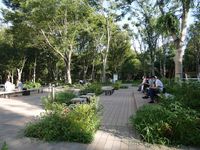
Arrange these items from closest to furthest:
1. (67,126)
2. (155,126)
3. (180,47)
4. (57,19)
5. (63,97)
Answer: (155,126) < (67,126) < (63,97) < (180,47) < (57,19)

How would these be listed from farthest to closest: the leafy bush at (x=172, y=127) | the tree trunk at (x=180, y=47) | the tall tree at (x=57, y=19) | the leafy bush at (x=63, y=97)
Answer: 1. the tall tree at (x=57, y=19)
2. the tree trunk at (x=180, y=47)
3. the leafy bush at (x=63, y=97)
4. the leafy bush at (x=172, y=127)

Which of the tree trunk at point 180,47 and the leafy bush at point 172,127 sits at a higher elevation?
the tree trunk at point 180,47

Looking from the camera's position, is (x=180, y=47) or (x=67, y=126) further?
(x=180, y=47)

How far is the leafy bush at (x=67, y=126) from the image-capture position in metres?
6.95

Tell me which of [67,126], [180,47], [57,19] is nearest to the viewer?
[67,126]

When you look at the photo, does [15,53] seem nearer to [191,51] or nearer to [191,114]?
[191,51]

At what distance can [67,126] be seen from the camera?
23.4 feet

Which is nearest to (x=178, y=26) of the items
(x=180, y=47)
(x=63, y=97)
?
(x=180, y=47)

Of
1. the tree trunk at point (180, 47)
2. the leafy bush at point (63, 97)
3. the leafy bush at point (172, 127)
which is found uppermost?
the tree trunk at point (180, 47)

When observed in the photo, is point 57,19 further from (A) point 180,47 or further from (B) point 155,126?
(B) point 155,126

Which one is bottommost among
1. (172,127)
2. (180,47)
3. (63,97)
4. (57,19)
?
(172,127)

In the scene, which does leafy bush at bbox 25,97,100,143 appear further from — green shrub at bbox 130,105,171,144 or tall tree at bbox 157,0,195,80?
tall tree at bbox 157,0,195,80

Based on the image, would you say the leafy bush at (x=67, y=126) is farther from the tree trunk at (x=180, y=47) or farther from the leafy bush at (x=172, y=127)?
the tree trunk at (x=180, y=47)

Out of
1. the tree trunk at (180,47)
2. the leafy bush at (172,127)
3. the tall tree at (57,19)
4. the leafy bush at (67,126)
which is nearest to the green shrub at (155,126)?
the leafy bush at (172,127)
